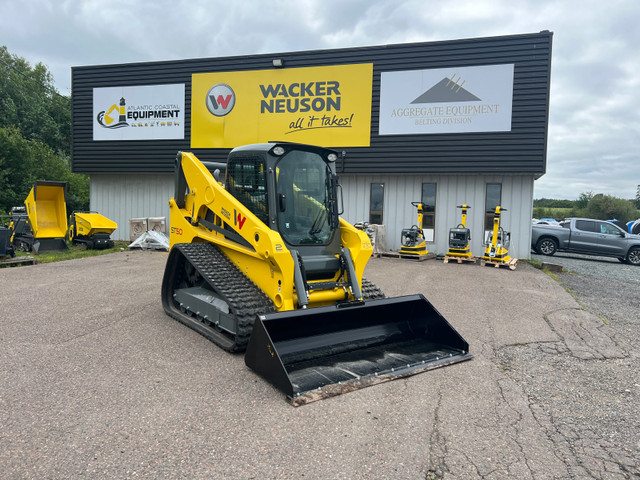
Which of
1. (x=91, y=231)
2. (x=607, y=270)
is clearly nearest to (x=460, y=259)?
(x=607, y=270)

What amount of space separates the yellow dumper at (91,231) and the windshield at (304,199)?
1162 centimetres

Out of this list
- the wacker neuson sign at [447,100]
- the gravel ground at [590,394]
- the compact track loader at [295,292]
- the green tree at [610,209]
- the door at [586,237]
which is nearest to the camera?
the gravel ground at [590,394]

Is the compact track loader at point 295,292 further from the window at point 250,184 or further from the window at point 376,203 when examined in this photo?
the window at point 376,203

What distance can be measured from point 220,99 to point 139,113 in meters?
3.51

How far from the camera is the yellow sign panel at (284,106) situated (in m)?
15.5

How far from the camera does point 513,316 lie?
23.9 ft

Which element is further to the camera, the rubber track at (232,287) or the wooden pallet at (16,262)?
the wooden pallet at (16,262)

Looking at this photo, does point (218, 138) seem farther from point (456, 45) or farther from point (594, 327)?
point (594, 327)

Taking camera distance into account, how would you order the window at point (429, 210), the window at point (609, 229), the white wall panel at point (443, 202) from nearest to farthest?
the white wall panel at point (443, 202) < the window at point (429, 210) < the window at point (609, 229)

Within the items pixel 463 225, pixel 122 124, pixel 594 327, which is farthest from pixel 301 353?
pixel 122 124

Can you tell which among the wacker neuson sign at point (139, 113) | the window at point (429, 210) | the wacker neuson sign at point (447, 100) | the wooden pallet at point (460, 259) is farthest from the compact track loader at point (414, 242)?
the wacker neuson sign at point (139, 113)

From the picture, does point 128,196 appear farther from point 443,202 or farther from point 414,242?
point 443,202

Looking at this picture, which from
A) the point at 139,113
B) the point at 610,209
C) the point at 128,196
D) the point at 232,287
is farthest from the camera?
the point at 610,209

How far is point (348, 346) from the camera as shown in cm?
489
